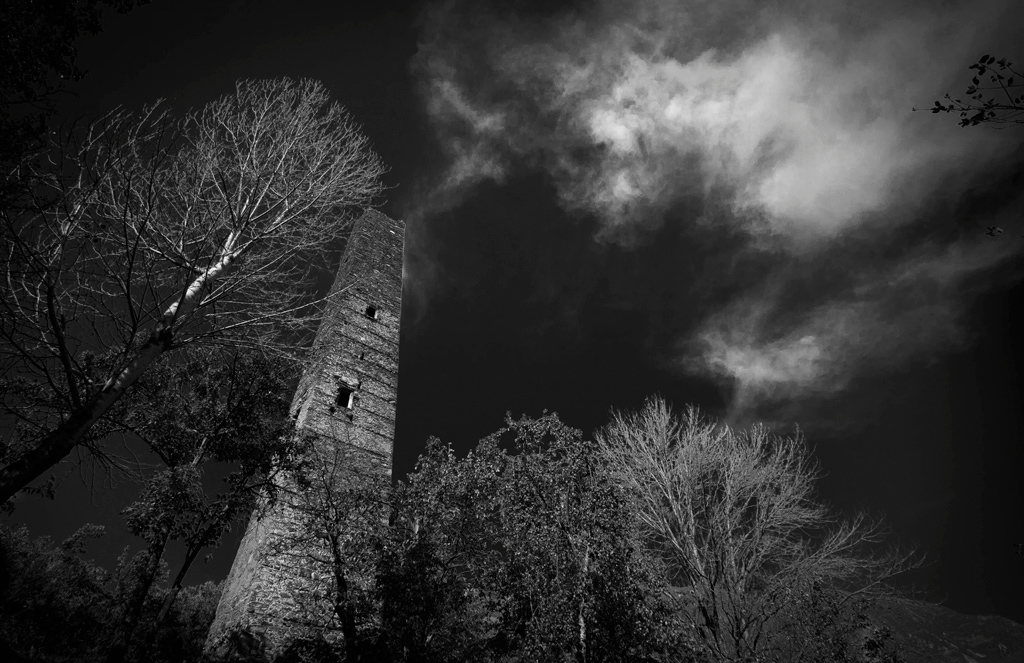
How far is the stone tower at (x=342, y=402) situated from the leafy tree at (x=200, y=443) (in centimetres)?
109

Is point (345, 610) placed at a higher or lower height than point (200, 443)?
lower

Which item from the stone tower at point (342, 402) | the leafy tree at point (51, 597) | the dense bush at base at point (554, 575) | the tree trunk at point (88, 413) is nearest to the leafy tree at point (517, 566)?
the dense bush at base at point (554, 575)

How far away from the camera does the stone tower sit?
10.3 m

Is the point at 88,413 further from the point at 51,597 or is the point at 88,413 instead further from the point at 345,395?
the point at 51,597

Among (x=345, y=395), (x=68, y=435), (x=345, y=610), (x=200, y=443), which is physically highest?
(x=345, y=395)

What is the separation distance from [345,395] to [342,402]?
31 cm

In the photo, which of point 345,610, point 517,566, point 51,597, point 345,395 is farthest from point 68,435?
point 51,597

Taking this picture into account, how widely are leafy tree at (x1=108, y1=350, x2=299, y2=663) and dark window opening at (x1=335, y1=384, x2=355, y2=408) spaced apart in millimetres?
4259

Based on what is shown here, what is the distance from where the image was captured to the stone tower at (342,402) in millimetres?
10258

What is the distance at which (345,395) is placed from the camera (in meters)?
14.9

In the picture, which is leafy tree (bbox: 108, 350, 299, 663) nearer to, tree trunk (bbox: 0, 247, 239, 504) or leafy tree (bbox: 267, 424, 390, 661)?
leafy tree (bbox: 267, 424, 390, 661)

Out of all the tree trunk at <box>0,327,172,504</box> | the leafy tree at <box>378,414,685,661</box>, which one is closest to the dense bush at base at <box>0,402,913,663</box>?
the leafy tree at <box>378,414,685,661</box>

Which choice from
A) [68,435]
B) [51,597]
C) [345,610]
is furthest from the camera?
[51,597]

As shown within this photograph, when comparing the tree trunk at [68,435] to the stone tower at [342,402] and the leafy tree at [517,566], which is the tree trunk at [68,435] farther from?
the leafy tree at [517,566]
